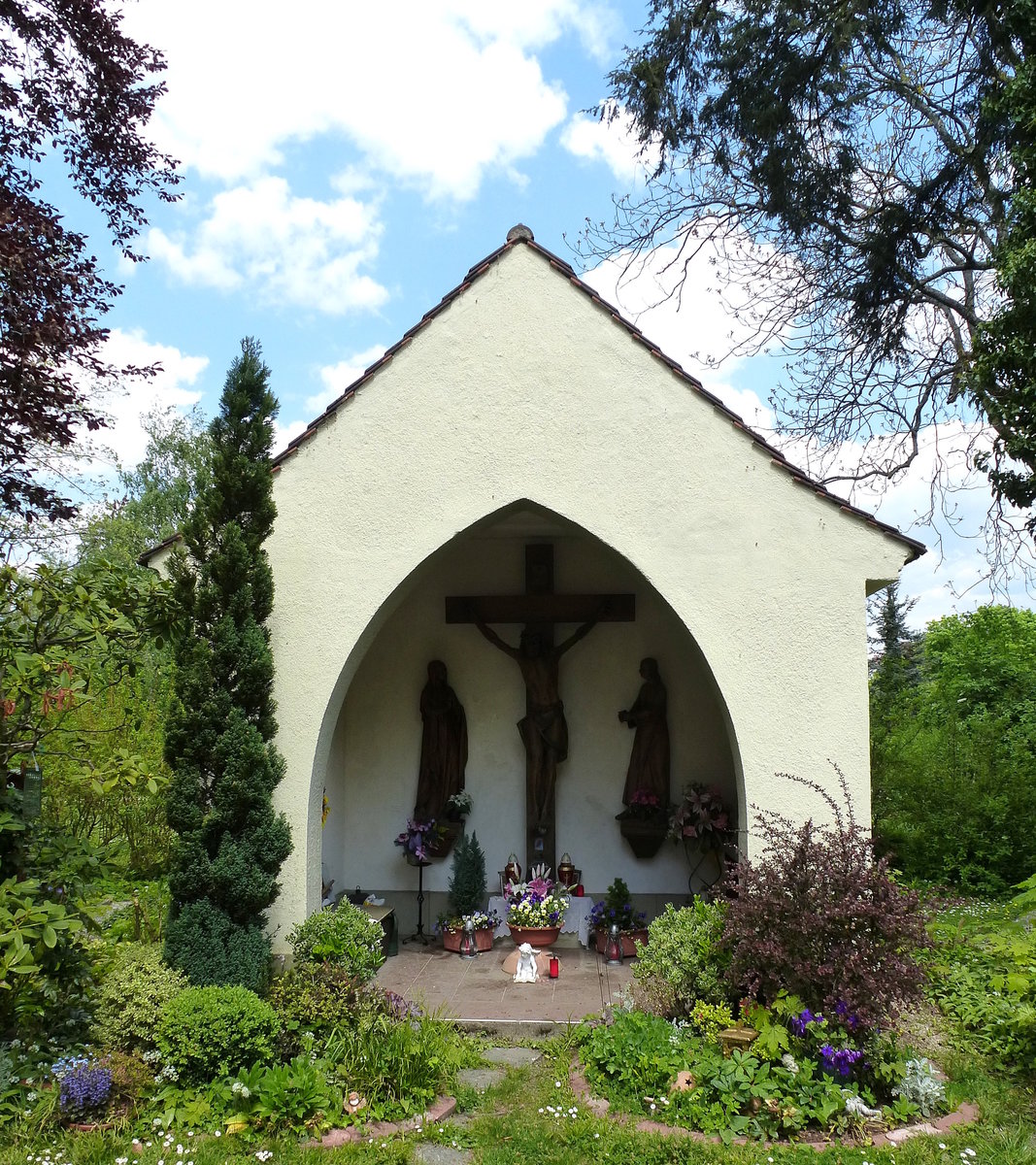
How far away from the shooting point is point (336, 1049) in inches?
195

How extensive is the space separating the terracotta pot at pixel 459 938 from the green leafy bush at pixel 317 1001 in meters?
1.90

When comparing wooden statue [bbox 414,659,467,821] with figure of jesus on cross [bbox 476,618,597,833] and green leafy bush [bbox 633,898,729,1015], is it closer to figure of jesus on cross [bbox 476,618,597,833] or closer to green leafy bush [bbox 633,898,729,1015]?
figure of jesus on cross [bbox 476,618,597,833]

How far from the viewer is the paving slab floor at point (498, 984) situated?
5980 mm

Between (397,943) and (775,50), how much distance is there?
1088cm

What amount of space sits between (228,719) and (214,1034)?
177 centimetres

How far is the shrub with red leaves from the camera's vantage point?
15.3 ft

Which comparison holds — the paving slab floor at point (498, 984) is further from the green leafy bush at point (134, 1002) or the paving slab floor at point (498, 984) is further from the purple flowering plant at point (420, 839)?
the green leafy bush at point (134, 1002)

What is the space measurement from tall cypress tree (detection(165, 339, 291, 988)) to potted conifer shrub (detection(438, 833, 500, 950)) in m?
2.23

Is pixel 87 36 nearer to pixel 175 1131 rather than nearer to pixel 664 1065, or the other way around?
pixel 175 1131

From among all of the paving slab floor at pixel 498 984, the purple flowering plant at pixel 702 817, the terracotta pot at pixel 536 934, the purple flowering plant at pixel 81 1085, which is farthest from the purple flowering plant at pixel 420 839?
the purple flowering plant at pixel 81 1085

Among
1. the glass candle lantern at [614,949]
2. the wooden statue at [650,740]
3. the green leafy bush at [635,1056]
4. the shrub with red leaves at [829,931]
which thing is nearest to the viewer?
the shrub with red leaves at [829,931]

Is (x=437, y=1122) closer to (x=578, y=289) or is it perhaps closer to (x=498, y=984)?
(x=498, y=984)

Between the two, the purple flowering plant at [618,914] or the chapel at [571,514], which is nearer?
the chapel at [571,514]

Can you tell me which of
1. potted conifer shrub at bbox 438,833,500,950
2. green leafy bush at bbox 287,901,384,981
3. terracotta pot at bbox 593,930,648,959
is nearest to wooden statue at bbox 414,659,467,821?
potted conifer shrub at bbox 438,833,500,950
